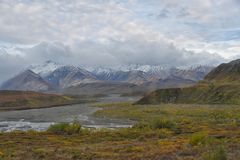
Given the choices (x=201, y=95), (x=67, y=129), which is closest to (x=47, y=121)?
(x=67, y=129)

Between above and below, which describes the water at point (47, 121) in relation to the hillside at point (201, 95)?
below

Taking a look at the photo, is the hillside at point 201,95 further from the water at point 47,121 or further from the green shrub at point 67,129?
the green shrub at point 67,129

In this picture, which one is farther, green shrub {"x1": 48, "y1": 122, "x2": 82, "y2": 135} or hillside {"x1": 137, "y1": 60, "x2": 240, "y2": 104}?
hillside {"x1": 137, "y1": 60, "x2": 240, "y2": 104}

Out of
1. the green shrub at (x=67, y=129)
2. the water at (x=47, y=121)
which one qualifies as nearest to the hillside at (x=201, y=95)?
the water at (x=47, y=121)

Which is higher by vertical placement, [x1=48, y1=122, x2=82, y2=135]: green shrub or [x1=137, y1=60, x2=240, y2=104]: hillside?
[x1=137, y1=60, x2=240, y2=104]: hillside

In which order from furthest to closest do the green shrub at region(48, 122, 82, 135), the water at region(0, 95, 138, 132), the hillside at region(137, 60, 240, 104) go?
the hillside at region(137, 60, 240, 104) → the water at region(0, 95, 138, 132) → the green shrub at region(48, 122, 82, 135)

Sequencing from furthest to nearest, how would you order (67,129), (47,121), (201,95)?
(201,95), (47,121), (67,129)

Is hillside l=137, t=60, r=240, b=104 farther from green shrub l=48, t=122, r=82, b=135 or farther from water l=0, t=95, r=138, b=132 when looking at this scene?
green shrub l=48, t=122, r=82, b=135

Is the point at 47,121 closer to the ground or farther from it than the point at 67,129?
closer to the ground

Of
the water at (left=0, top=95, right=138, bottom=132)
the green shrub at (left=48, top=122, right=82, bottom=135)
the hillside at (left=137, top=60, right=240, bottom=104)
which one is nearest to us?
the green shrub at (left=48, top=122, right=82, bottom=135)

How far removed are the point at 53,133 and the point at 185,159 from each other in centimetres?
4055

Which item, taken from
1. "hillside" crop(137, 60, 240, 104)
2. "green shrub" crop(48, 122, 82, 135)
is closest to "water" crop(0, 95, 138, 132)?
"green shrub" crop(48, 122, 82, 135)

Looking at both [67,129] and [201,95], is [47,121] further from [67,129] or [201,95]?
[201,95]

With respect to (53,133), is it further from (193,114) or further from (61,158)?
(193,114)
